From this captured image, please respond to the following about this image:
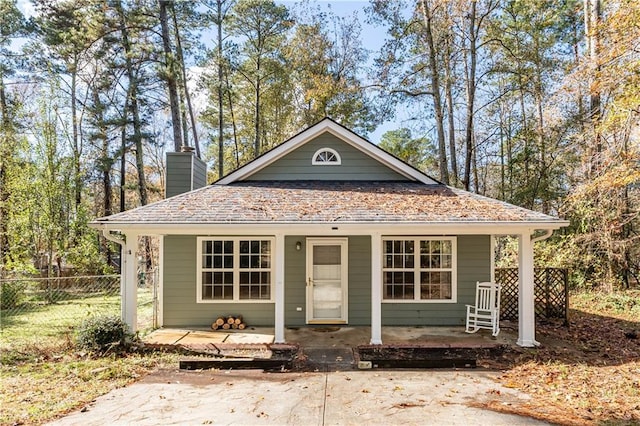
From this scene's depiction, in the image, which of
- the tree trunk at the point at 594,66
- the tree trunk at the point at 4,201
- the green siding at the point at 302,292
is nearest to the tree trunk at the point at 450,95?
the tree trunk at the point at 594,66

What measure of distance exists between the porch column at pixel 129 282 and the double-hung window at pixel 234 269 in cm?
184

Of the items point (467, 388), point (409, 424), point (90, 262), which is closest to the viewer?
point (409, 424)

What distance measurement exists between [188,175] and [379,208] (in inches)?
221

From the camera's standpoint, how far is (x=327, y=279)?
928 cm

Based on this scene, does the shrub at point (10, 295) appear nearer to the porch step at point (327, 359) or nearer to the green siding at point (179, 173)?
the green siding at point (179, 173)

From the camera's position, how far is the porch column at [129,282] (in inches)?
290

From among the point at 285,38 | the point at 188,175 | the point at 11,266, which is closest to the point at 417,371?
the point at 188,175

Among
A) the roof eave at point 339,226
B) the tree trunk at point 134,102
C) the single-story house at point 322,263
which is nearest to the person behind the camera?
the roof eave at point 339,226

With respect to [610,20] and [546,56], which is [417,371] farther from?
[546,56]

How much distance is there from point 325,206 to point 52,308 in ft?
31.3

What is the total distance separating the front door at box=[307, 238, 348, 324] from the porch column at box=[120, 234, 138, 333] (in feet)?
12.5

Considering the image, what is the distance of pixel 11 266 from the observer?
430 inches

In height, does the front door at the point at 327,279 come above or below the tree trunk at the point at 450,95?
below

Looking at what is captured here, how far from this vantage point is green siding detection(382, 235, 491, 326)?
9.15 meters
